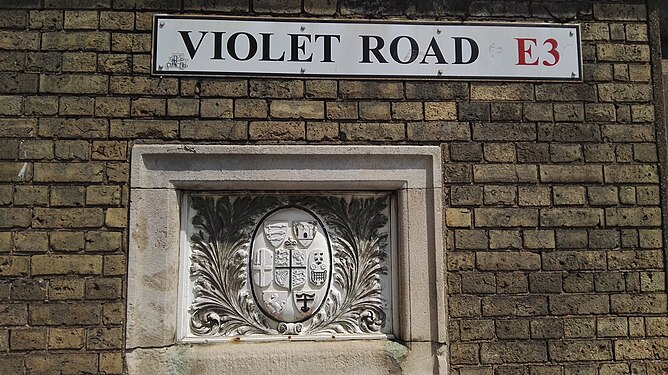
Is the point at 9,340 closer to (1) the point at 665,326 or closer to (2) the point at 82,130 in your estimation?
(2) the point at 82,130

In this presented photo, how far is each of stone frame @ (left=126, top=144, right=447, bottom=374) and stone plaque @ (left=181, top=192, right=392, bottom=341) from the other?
0.28 feet

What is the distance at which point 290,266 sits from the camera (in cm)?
323

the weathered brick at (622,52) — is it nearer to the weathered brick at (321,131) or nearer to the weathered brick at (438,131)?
the weathered brick at (438,131)

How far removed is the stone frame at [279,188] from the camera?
121 inches

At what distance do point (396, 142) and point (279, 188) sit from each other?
2.18 feet

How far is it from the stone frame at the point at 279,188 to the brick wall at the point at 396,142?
0.24 feet

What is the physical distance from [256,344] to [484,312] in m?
1.18

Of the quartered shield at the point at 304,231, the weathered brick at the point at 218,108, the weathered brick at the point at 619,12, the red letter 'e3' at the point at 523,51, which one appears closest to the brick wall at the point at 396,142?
the weathered brick at the point at 218,108

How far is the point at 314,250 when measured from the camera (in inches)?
129

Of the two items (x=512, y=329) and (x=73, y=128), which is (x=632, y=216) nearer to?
(x=512, y=329)

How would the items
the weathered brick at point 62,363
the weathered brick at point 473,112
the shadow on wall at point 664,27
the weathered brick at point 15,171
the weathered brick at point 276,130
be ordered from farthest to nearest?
the shadow on wall at point 664,27 < the weathered brick at point 473,112 < the weathered brick at point 276,130 < the weathered brick at point 15,171 < the weathered brick at point 62,363

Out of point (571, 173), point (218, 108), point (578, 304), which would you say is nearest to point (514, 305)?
point (578, 304)

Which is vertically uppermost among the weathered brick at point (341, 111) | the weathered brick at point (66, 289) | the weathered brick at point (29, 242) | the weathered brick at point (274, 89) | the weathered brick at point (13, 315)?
the weathered brick at point (274, 89)

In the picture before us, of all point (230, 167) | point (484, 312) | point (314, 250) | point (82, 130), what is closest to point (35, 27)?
point (82, 130)
